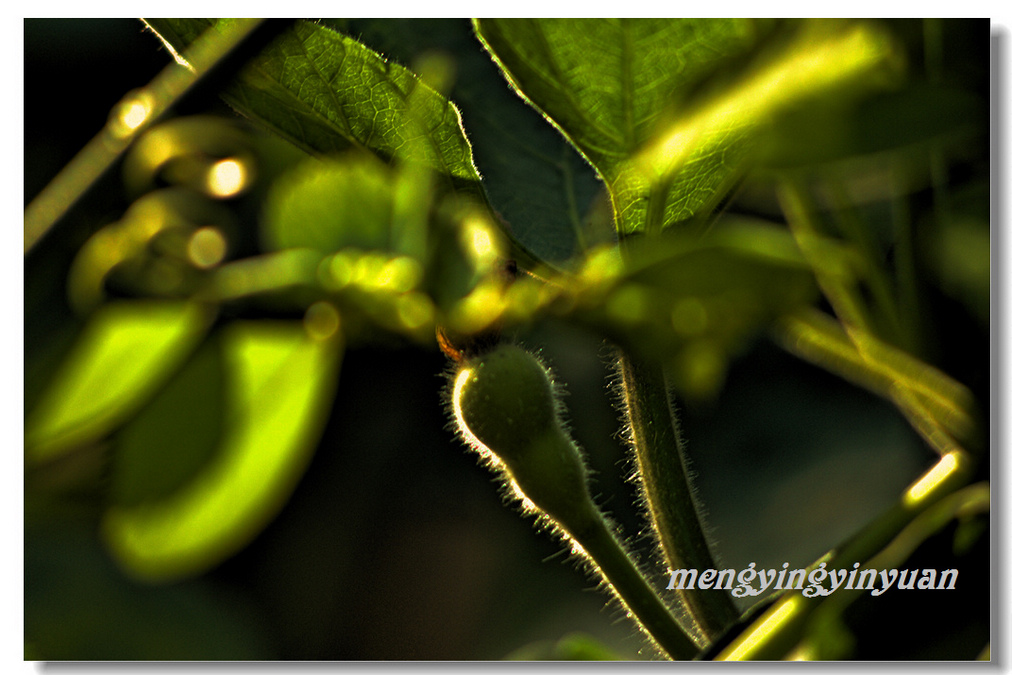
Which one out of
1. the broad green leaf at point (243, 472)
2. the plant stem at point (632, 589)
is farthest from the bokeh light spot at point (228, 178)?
the plant stem at point (632, 589)

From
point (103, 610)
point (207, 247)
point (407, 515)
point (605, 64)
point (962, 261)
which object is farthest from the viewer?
point (407, 515)

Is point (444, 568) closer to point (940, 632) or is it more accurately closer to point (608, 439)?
point (608, 439)

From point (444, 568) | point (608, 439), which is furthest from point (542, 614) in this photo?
point (608, 439)

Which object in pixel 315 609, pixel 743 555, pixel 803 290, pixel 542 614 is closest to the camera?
pixel 803 290

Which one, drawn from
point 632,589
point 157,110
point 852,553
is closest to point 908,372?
point 852,553

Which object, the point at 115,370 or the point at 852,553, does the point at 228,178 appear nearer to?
the point at 115,370
